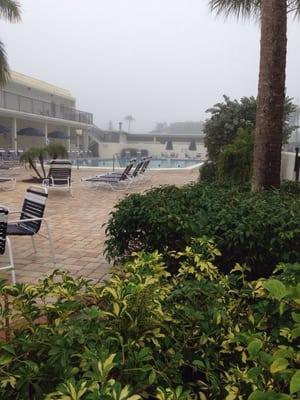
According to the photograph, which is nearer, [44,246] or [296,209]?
[296,209]

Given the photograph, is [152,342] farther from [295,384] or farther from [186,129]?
[186,129]

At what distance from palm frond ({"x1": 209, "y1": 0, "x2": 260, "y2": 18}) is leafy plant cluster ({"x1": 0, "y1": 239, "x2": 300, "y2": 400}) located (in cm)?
677

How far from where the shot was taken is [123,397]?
47.3 inches

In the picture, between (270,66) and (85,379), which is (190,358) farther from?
(270,66)

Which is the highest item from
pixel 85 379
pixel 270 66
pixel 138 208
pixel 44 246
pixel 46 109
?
pixel 46 109

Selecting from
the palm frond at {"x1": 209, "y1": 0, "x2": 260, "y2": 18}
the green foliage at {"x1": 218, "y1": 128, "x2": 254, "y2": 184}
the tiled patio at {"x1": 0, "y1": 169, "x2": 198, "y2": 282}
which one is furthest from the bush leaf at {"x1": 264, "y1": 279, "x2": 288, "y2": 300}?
the palm frond at {"x1": 209, "y1": 0, "x2": 260, "y2": 18}

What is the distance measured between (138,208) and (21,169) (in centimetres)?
1579

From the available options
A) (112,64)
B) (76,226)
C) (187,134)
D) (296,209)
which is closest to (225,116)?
(76,226)

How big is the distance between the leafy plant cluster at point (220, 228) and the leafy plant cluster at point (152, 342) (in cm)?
96

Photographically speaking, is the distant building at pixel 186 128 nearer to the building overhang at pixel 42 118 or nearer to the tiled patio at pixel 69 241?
the building overhang at pixel 42 118

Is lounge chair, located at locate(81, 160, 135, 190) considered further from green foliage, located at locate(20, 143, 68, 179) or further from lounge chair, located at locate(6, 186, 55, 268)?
lounge chair, located at locate(6, 186, 55, 268)

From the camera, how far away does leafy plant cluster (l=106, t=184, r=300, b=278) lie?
301cm

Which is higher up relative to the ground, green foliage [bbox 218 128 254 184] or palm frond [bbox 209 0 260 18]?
palm frond [bbox 209 0 260 18]

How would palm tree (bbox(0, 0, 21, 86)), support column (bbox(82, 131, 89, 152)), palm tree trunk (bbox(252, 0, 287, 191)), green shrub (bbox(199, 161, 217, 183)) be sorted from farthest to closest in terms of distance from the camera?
support column (bbox(82, 131, 89, 152))
palm tree (bbox(0, 0, 21, 86))
green shrub (bbox(199, 161, 217, 183))
palm tree trunk (bbox(252, 0, 287, 191))
